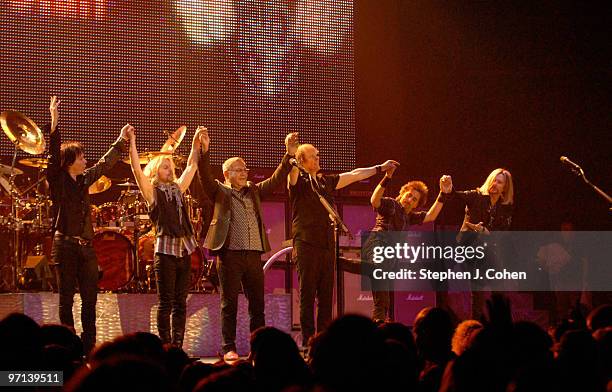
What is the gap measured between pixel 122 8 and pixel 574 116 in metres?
5.78

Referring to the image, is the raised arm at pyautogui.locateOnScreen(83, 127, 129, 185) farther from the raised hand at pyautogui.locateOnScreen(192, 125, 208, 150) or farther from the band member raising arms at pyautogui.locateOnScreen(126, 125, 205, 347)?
the raised hand at pyautogui.locateOnScreen(192, 125, 208, 150)

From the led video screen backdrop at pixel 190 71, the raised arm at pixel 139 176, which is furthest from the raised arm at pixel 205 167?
the led video screen backdrop at pixel 190 71

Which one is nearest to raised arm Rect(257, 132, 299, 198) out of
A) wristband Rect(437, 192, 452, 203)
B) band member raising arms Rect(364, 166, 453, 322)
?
band member raising arms Rect(364, 166, 453, 322)

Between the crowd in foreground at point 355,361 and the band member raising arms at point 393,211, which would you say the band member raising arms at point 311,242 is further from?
the crowd in foreground at point 355,361

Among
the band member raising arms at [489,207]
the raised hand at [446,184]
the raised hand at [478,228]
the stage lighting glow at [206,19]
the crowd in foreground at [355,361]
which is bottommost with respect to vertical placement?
the crowd in foreground at [355,361]

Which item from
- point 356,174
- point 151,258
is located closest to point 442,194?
point 356,174

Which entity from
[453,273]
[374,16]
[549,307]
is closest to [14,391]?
[453,273]

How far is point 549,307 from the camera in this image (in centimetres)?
991

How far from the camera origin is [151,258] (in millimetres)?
8586

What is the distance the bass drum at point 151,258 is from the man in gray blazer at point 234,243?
74.3 inches

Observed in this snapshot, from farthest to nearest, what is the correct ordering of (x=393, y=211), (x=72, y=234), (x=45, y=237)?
(x=45, y=237)
(x=393, y=211)
(x=72, y=234)

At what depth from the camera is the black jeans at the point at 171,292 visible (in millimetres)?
6348

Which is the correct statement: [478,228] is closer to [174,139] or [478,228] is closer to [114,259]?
[174,139]

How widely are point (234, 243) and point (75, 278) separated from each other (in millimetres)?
1240
